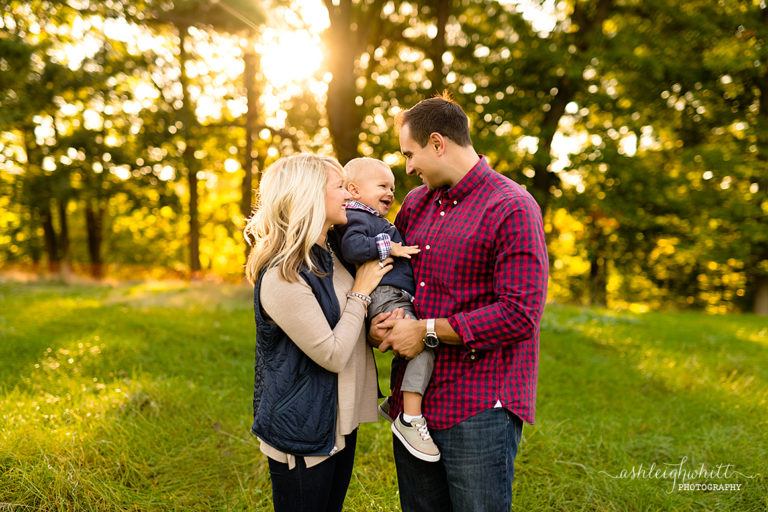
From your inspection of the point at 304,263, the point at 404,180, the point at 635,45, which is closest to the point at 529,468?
the point at 304,263

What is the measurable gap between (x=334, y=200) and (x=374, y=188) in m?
Result: 0.48

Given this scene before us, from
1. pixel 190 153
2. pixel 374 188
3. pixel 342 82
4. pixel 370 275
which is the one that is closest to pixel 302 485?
pixel 370 275

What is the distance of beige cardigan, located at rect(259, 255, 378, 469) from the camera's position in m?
1.93

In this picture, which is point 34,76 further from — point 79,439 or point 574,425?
point 574,425

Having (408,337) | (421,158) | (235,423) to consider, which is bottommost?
(235,423)

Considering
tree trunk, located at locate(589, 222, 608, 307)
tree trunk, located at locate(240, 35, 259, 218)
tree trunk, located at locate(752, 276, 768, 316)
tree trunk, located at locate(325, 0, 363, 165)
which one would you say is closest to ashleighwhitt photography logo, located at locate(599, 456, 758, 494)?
tree trunk, located at locate(325, 0, 363, 165)

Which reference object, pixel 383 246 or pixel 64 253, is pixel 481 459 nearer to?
pixel 383 246

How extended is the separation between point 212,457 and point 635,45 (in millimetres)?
13444

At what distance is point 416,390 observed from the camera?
206 centimetres

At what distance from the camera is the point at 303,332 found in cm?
192

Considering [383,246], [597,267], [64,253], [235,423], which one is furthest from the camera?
[597,267]

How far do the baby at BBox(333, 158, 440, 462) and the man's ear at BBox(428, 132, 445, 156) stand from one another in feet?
1.39

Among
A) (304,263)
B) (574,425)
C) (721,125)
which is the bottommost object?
(574,425)

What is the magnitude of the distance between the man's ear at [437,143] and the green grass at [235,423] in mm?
2342
